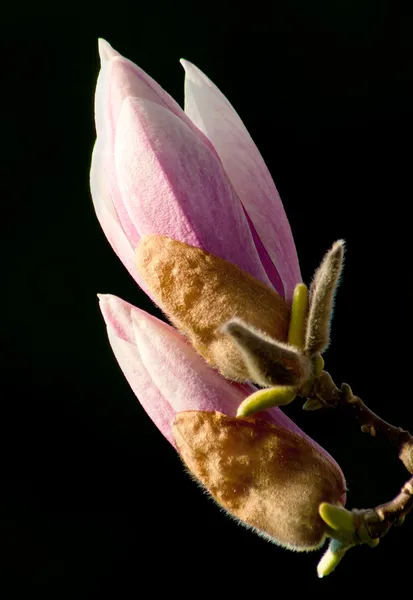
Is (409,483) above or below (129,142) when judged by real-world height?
below

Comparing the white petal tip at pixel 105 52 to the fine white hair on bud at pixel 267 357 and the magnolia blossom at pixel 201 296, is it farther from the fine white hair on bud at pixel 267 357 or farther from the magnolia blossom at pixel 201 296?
the fine white hair on bud at pixel 267 357

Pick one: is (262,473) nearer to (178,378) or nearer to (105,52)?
(178,378)

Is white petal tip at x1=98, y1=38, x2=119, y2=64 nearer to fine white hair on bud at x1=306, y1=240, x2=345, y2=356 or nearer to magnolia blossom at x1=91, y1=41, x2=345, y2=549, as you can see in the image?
magnolia blossom at x1=91, y1=41, x2=345, y2=549

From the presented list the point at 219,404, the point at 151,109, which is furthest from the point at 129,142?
the point at 219,404

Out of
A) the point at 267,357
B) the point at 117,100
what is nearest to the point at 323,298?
the point at 267,357

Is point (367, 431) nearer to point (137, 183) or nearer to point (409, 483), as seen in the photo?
point (409, 483)

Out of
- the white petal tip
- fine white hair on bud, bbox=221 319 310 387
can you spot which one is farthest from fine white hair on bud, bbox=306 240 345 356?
the white petal tip

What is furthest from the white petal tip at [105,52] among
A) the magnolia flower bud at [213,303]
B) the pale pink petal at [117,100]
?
the magnolia flower bud at [213,303]
